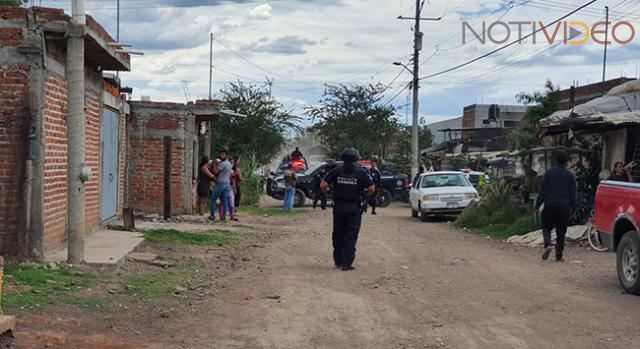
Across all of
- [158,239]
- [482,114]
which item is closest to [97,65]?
[158,239]

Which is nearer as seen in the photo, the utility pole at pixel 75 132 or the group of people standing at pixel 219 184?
the utility pole at pixel 75 132

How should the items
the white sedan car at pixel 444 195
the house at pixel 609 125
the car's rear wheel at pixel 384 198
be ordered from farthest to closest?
the car's rear wheel at pixel 384 198
the white sedan car at pixel 444 195
the house at pixel 609 125

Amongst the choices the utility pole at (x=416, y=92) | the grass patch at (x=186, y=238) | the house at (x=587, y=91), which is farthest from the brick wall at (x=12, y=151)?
the house at (x=587, y=91)

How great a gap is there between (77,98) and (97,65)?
435 centimetres

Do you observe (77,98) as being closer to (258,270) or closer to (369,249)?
(258,270)

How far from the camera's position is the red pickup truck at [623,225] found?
9.30m

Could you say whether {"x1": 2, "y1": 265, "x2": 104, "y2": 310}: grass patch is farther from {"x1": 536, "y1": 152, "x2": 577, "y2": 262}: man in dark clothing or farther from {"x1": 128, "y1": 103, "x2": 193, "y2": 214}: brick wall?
{"x1": 128, "y1": 103, "x2": 193, "y2": 214}: brick wall

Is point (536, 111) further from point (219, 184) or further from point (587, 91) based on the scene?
point (587, 91)

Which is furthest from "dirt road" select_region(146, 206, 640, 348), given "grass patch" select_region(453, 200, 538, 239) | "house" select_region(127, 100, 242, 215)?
"house" select_region(127, 100, 242, 215)

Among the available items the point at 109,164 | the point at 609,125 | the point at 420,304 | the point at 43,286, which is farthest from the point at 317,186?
the point at 43,286

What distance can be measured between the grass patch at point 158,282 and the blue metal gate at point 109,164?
15.4 feet

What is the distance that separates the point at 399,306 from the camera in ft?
27.9

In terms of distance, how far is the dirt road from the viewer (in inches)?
274

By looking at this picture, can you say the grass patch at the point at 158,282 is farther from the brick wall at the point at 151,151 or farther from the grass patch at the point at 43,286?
the brick wall at the point at 151,151
